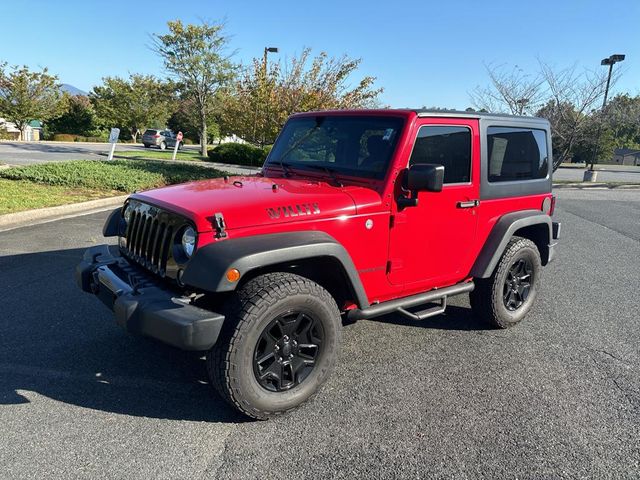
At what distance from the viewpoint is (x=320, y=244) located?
9.03ft

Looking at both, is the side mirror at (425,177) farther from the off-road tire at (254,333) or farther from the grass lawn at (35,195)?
the grass lawn at (35,195)

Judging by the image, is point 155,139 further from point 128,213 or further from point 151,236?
point 151,236

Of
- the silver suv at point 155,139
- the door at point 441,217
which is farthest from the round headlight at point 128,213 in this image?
the silver suv at point 155,139

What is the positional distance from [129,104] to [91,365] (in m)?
40.3

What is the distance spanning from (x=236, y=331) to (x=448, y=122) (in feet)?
7.40

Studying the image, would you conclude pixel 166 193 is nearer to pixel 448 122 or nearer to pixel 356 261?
pixel 356 261

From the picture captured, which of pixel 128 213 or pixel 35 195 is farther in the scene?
pixel 35 195

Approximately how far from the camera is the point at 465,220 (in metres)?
3.68

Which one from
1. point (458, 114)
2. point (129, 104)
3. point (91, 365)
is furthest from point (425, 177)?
point (129, 104)

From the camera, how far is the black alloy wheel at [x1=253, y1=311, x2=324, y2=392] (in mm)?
2771

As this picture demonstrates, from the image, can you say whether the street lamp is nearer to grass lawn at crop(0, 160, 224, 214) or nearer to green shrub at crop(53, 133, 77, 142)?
grass lawn at crop(0, 160, 224, 214)

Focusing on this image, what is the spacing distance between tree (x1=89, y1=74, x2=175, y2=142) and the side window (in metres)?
37.0

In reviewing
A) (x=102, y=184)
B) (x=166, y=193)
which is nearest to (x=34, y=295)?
(x=166, y=193)

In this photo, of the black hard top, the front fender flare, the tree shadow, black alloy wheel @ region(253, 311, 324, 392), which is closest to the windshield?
the black hard top
